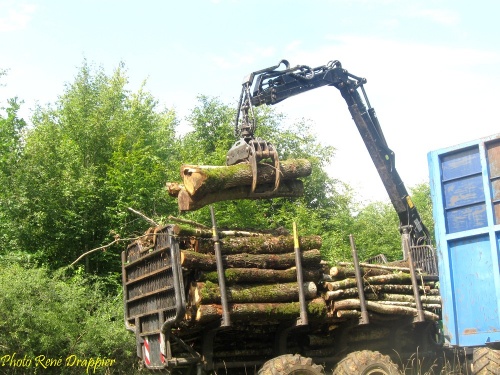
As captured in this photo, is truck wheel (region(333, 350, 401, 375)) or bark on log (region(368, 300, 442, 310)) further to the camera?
bark on log (region(368, 300, 442, 310))

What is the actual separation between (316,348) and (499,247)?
3.00 metres

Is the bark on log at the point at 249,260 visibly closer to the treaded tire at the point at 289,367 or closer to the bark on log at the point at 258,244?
the bark on log at the point at 258,244

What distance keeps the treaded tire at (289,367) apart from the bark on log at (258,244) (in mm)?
1326

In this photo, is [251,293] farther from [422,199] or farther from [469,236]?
[422,199]

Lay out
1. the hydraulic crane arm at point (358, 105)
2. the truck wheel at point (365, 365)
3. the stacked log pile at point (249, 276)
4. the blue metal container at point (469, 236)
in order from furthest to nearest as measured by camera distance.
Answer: the hydraulic crane arm at point (358, 105) → the truck wheel at point (365, 365) → the stacked log pile at point (249, 276) → the blue metal container at point (469, 236)

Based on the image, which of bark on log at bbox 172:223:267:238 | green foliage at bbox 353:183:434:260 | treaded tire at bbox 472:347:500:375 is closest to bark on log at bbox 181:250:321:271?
bark on log at bbox 172:223:267:238

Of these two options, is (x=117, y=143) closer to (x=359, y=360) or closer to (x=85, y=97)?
(x=85, y=97)

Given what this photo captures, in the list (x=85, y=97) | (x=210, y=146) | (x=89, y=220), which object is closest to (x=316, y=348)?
(x=89, y=220)

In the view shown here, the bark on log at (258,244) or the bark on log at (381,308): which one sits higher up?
the bark on log at (258,244)

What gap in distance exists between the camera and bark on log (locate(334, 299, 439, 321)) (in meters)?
8.18

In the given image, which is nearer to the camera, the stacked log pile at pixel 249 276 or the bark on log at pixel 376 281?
the stacked log pile at pixel 249 276

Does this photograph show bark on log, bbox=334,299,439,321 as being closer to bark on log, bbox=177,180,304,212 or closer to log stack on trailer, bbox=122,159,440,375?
log stack on trailer, bbox=122,159,440,375

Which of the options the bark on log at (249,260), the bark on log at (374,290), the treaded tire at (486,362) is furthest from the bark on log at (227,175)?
the treaded tire at (486,362)

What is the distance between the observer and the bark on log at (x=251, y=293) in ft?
24.1
